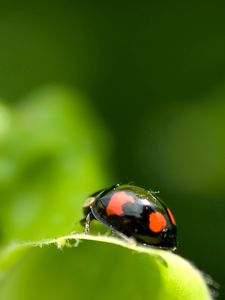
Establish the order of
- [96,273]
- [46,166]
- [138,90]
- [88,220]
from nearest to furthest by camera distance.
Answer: [96,273], [88,220], [46,166], [138,90]

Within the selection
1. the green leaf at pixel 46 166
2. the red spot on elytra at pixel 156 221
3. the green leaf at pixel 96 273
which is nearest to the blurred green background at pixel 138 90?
the green leaf at pixel 46 166

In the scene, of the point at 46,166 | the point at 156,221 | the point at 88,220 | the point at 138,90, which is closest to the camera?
the point at 156,221

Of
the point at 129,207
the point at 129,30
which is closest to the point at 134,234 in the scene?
the point at 129,207

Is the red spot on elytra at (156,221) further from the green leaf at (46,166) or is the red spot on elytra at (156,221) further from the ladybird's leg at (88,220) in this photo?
the green leaf at (46,166)

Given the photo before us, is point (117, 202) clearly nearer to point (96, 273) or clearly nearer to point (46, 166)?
point (96, 273)

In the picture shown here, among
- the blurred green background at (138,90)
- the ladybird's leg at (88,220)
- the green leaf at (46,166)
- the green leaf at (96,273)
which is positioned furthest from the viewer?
the blurred green background at (138,90)

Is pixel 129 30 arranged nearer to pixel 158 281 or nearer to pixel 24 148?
pixel 24 148

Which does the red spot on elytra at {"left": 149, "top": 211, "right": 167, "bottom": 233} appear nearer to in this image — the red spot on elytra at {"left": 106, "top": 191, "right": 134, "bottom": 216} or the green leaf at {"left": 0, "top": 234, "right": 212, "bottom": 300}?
the red spot on elytra at {"left": 106, "top": 191, "right": 134, "bottom": 216}

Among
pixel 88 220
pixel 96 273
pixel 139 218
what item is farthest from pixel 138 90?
pixel 96 273
